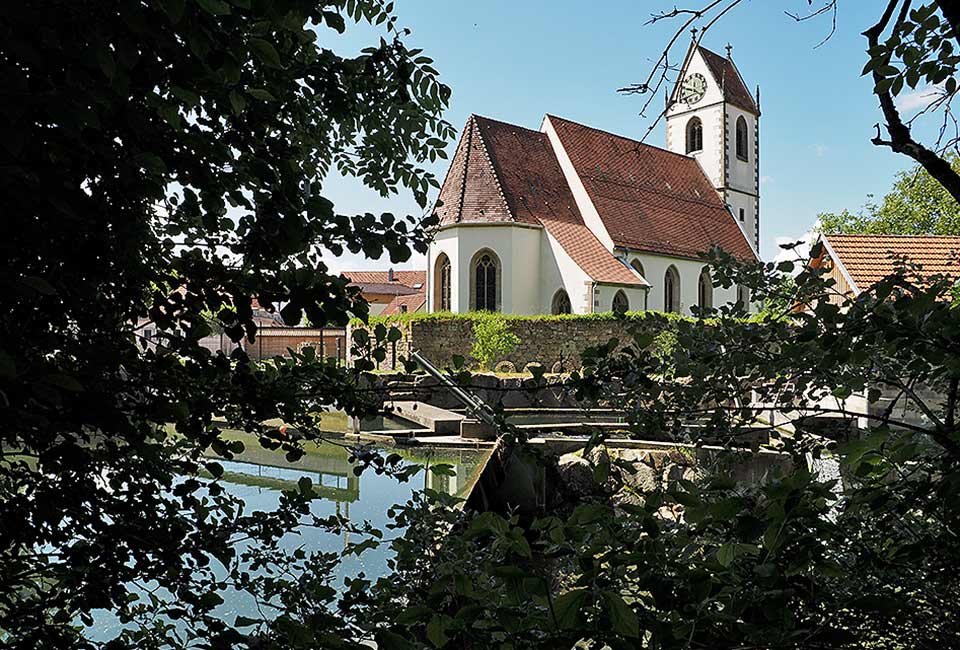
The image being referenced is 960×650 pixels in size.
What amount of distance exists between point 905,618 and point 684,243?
31061 millimetres

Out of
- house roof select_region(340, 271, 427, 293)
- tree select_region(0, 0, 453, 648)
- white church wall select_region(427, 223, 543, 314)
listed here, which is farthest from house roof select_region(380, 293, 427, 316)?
tree select_region(0, 0, 453, 648)

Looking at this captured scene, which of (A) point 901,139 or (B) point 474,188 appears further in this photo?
(B) point 474,188

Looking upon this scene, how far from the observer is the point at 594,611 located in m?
0.96

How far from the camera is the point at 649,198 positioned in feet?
104

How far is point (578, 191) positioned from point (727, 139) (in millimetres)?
12087

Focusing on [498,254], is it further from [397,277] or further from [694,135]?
[397,277]

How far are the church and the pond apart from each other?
517 inches

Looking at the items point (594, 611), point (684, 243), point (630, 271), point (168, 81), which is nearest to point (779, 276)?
point (594, 611)

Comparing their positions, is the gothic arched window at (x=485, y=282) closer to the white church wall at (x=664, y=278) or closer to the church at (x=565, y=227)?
the church at (x=565, y=227)

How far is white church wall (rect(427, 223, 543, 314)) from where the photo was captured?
85.8 feet

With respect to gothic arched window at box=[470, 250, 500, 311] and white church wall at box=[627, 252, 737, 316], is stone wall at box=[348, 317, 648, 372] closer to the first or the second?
gothic arched window at box=[470, 250, 500, 311]

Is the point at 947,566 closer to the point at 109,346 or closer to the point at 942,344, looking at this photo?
the point at 942,344

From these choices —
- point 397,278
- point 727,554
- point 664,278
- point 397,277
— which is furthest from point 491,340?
point 397,277

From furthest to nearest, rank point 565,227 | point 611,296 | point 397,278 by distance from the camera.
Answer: point 397,278
point 565,227
point 611,296
